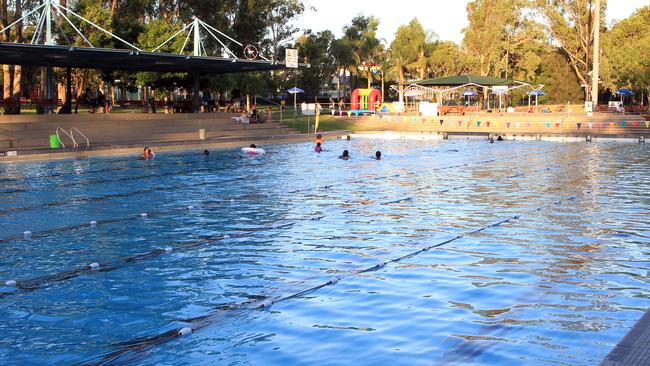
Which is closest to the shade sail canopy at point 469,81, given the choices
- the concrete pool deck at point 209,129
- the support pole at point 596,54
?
the concrete pool deck at point 209,129

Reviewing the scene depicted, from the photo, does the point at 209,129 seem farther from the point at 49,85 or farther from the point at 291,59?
the point at 49,85

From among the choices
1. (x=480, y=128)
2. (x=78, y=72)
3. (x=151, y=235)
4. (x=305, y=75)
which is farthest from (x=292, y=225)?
(x=305, y=75)

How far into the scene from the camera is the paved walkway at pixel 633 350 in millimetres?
5484

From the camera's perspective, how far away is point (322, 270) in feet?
31.5

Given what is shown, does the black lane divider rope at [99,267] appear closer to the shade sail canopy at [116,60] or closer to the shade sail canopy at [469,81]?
the shade sail canopy at [116,60]

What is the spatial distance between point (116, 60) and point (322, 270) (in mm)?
24595


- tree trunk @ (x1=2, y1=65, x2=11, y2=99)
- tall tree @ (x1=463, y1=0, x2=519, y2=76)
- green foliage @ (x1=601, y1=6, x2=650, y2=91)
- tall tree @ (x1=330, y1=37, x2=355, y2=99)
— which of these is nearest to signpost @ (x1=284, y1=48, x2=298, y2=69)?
tree trunk @ (x1=2, y1=65, x2=11, y2=99)

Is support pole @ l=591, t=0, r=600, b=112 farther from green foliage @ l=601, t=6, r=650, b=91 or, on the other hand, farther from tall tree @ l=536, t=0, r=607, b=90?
tall tree @ l=536, t=0, r=607, b=90

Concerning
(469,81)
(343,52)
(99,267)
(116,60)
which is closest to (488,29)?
(343,52)

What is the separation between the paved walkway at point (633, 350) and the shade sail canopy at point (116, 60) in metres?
23.7

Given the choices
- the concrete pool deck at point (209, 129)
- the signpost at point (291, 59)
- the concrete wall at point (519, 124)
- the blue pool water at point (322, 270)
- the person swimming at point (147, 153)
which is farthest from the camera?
the concrete wall at point (519, 124)

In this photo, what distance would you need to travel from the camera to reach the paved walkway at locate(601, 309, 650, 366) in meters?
5.48

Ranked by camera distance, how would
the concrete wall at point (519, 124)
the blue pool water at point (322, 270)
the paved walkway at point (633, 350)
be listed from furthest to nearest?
the concrete wall at point (519, 124) < the blue pool water at point (322, 270) < the paved walkway at point (633, 350)

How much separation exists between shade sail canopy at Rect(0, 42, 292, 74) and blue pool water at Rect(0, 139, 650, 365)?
28.6 feet
